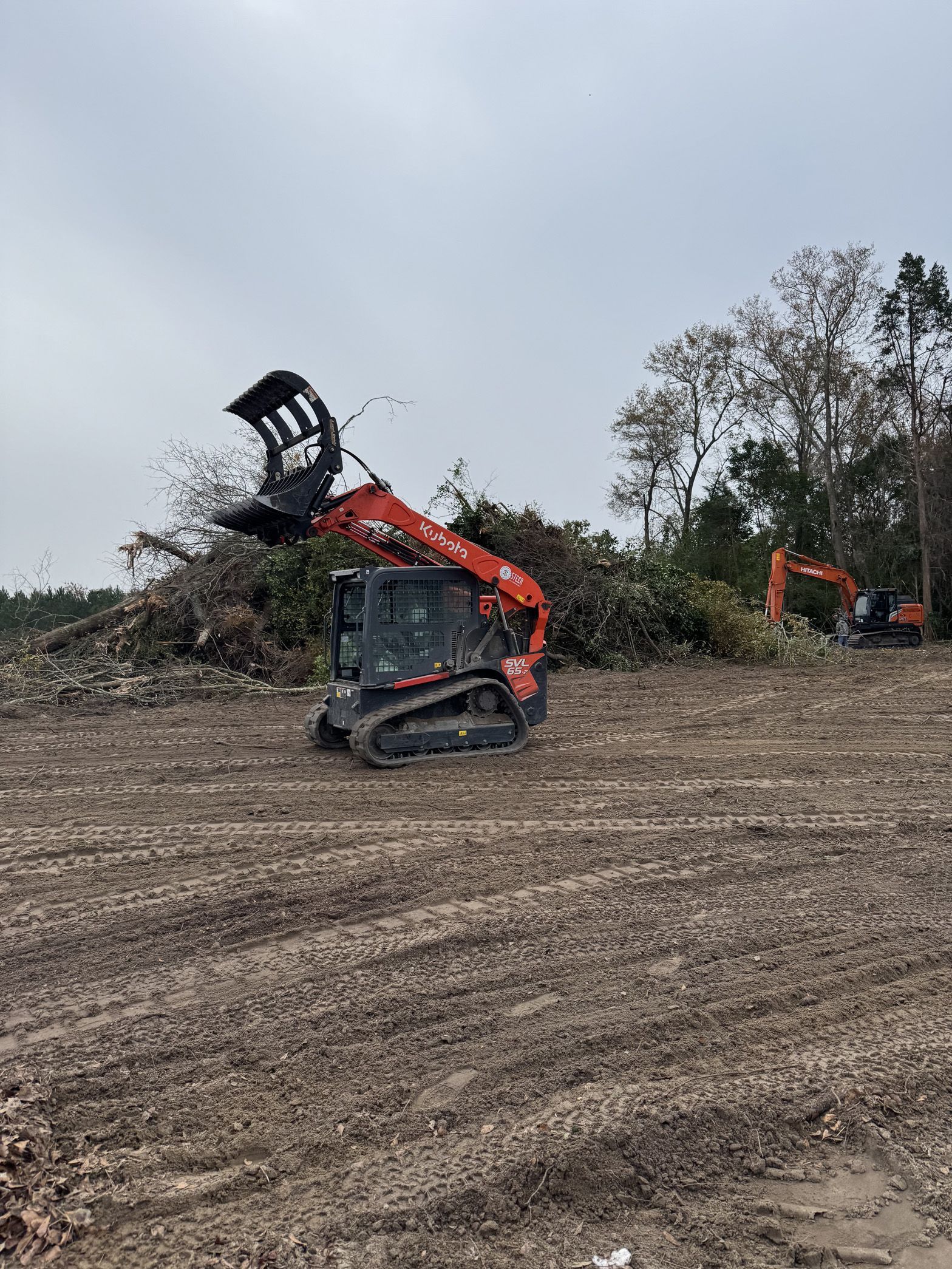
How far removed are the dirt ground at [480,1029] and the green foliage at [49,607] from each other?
10.4 meters

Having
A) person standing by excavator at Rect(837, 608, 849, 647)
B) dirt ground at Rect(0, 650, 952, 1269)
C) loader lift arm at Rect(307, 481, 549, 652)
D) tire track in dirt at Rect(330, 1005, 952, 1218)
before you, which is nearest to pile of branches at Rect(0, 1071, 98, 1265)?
dirt ground at Rect(0, 650, 952, 1269)

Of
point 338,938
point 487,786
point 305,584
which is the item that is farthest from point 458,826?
point 305,584

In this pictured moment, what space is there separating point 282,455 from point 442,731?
3.19 m

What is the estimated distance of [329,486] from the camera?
813 cm

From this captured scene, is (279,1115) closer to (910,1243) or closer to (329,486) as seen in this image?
(910,1243)

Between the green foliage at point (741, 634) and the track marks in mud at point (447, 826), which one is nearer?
the track marks in mud at point (447, 826)

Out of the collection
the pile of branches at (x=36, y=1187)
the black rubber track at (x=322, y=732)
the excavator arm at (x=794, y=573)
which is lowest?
the pile of branches at (x=36, y=1187)

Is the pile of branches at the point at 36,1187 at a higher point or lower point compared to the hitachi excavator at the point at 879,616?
lower

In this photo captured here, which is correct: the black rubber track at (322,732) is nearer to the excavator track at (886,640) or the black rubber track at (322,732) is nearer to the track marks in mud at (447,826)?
the track marks in mud at (447,826)

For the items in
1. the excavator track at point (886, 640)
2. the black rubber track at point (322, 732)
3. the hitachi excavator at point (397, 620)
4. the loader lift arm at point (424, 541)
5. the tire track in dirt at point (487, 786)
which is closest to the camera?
the tire track in dirt at point (487, 786)

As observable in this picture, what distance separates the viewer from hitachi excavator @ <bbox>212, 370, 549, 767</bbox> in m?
8.09

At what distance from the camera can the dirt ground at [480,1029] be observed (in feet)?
7.59

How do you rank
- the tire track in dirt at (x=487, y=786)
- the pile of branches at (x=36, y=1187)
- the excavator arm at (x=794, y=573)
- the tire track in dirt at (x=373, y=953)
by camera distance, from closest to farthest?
the pile of branches at (x=36, y=1187) < the tire track in dirt at (x=373, y=953) < the tire track in dirt at (x=487, y=786) < the excavator arm at (x=794, y=573)

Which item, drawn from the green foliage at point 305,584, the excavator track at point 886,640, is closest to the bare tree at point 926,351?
the excavator track at point 886,640
